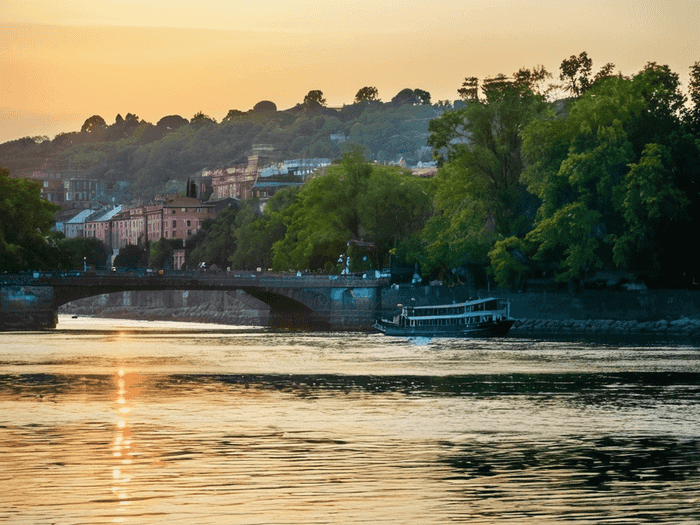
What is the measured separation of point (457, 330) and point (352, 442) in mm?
71780

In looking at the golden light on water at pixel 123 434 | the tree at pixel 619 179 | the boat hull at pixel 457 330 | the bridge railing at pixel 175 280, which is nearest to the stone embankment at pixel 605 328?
the boat hull at pixel 457 330

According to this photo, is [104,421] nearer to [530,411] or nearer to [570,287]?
[530,411]

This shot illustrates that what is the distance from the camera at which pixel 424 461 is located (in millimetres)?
32312

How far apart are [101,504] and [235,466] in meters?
5.34

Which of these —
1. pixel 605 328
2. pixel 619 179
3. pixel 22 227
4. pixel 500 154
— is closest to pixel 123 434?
pixel 619 179

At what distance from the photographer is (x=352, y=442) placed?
35.8 m

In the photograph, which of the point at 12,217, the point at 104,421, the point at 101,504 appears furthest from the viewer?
the point at 12,217

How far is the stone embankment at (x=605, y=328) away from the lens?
103312mm

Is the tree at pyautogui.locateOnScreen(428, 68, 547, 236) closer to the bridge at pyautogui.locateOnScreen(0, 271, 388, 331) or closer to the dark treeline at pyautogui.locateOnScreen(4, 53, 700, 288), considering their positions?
the dark treeline at pyautogui.locateOnScreen(4, 53, 700, 288)

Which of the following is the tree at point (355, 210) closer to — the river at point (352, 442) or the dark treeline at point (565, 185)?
the dark treeline at point (565, 185)

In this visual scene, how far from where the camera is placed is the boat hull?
104500 millimetres

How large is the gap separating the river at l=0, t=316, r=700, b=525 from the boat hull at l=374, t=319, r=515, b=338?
107ft

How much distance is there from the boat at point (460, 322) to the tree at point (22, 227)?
39.3 meters

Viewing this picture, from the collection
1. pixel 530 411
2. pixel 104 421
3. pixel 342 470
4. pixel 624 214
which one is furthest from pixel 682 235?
pixel 342 470
